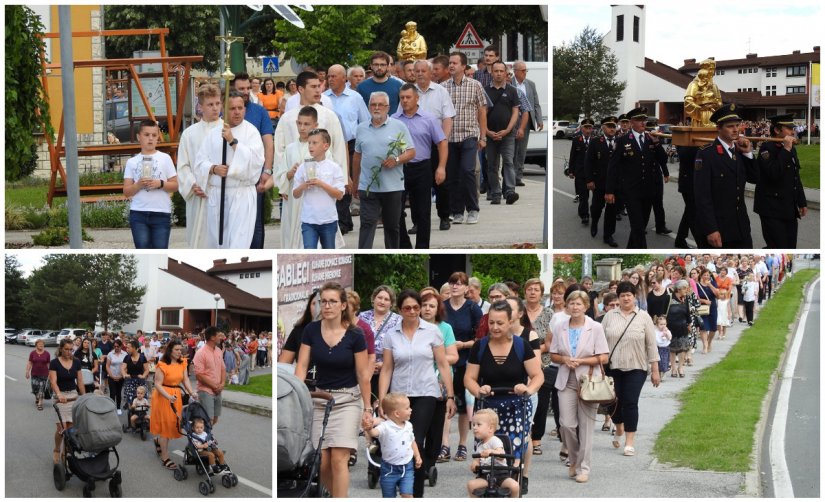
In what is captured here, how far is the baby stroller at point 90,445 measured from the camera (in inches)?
354

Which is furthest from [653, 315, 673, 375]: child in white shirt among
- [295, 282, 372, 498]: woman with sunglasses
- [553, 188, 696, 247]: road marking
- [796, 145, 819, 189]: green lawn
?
[796, 145, 819, 189]: green lawn

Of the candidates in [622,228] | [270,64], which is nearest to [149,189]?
[622,228]

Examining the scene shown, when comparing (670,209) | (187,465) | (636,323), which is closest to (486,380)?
(636,323)

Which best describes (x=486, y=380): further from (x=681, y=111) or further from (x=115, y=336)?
(x=681, y=111)

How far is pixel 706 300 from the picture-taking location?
1261cm

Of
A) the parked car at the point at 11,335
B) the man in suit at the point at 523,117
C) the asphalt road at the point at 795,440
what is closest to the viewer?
the asphalt road at the point at 795,440

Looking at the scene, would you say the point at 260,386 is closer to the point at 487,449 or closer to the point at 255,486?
the point at 255,486

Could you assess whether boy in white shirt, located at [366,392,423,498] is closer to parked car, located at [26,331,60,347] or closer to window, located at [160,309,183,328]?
window, located at [160,309,183,328]

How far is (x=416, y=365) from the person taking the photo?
795 centimetres

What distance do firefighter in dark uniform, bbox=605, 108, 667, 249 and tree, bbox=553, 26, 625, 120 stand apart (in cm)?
64

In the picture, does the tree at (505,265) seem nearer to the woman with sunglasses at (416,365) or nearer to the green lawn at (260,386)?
the woman with sunglasses at (416,365)

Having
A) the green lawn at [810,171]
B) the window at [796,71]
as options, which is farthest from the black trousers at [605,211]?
the green lawn at [810,171]

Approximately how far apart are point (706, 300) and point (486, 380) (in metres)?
5.60

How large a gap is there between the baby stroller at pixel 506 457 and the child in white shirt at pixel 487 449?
0.02m
